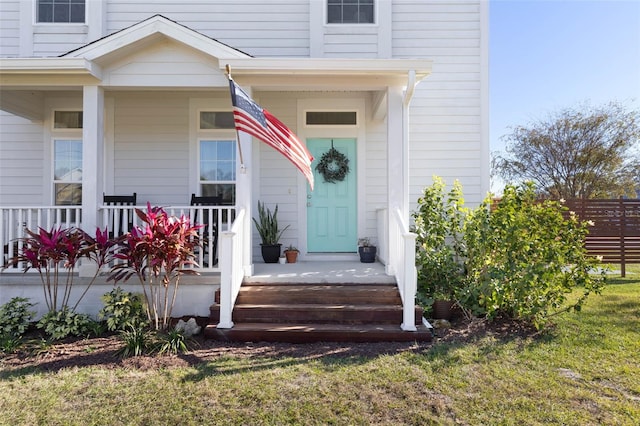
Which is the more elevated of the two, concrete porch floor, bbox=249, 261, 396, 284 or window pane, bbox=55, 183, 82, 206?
window pane, bbox=55, 183, 82, 206

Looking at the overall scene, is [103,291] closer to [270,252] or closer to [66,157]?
[270,252]

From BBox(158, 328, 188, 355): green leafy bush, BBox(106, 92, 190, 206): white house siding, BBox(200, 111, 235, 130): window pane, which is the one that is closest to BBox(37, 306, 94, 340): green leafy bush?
BBox(158, 328, 188, 355): green leafy bush

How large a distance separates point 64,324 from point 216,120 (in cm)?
370

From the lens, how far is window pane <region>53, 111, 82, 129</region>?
6.42 metres

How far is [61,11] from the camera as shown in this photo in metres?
6.54

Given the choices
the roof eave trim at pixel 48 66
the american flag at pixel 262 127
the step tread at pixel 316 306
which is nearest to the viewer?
the american flag at pixel 262 127

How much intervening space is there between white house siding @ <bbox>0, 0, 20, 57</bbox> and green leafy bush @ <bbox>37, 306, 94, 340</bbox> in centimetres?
502

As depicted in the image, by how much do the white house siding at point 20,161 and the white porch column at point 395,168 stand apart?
5709 millimetres

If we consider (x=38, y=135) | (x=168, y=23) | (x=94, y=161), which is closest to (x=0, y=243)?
(x=94, y=161)

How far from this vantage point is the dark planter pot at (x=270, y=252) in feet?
19.7

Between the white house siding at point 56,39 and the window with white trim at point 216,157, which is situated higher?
the white house siding at point 56,39

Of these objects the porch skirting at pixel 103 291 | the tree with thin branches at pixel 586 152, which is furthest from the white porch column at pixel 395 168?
the tree with thin branches at pixel 586 152

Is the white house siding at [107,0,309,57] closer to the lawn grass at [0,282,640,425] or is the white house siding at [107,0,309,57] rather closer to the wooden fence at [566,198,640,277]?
the lawn grass at [0,282,640,425]

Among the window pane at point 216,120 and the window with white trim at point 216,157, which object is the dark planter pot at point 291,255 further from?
the window pane at point 216,120
